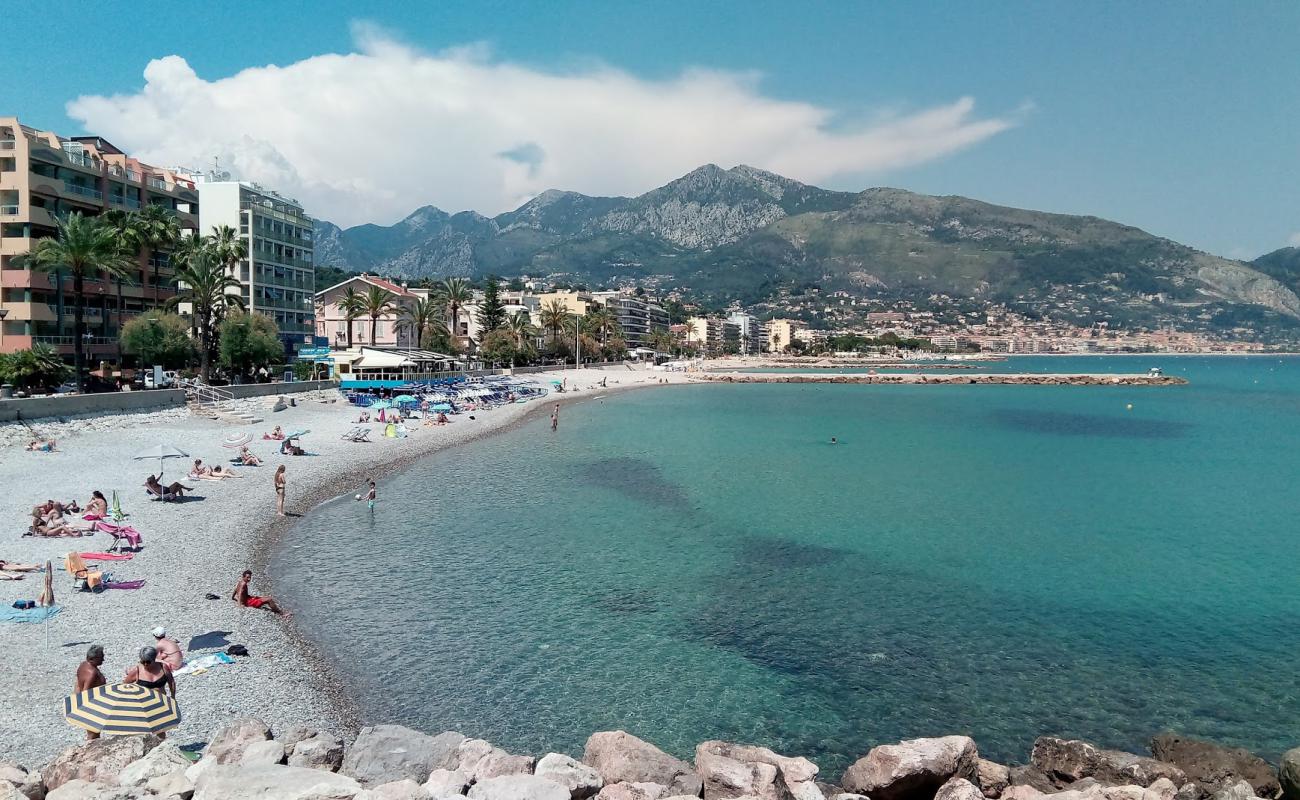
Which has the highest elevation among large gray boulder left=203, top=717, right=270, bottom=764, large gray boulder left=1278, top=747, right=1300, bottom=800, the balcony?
the balcony

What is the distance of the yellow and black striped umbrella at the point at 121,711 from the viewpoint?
376 inches

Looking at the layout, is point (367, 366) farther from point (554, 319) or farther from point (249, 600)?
point (554, 319)

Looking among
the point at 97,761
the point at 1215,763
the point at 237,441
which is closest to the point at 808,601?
the point at 1215,763

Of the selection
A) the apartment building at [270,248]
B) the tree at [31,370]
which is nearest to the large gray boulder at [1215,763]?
the tree at [31,370]

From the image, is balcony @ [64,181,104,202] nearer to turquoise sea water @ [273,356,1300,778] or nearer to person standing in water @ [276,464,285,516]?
turquoise sea water @ [273,356,1300,778]

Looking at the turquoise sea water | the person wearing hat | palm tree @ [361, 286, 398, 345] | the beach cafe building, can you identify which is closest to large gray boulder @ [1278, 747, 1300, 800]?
the turquoise sea water

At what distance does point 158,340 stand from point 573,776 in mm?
47577

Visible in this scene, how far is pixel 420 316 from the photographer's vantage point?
8606cm

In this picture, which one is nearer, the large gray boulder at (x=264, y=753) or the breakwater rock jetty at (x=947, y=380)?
the large gray boulder at (x=264, y=753)

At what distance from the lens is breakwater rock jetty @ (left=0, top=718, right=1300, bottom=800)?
7.89m

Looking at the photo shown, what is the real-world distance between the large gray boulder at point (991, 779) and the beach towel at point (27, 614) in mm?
15538

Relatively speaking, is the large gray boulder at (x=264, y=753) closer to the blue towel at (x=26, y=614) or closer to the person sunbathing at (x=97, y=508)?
the blue towel at (x=26, y=614)

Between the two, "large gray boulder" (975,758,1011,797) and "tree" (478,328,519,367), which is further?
"tree" (478,328,519,367)

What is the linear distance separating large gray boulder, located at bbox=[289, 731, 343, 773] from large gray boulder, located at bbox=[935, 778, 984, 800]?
6.95 meters
